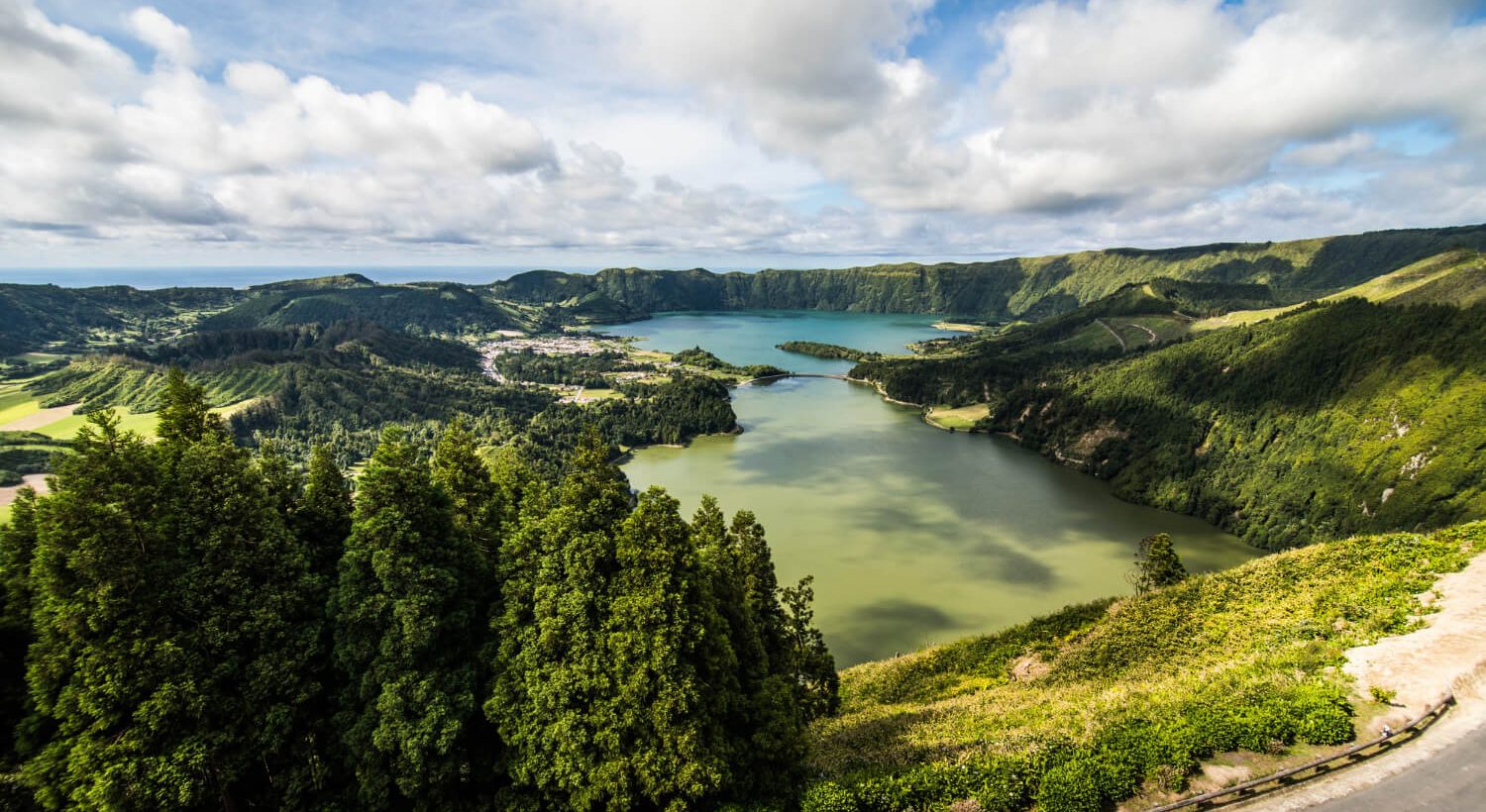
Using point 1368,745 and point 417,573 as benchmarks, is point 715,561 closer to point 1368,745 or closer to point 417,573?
point 417,573

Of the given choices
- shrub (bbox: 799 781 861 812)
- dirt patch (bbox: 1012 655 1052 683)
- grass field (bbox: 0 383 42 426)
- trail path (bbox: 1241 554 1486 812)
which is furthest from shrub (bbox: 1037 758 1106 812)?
grass field (bbox: 0 383 42 426)

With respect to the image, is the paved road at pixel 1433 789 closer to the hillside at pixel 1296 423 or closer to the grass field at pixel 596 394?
the hillside at pixel 1296 423

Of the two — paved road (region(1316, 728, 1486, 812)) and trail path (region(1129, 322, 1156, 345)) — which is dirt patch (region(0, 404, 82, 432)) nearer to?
paved road (region(1316, 728, 1486, 812))

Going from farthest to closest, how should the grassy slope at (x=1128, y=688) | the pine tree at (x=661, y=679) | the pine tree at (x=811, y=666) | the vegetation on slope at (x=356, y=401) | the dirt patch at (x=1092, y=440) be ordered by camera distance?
the vegetation on slope at (x=356, y=401), the dirt patch at (x=1092, y=440), the pine tree at (x=811, y=666), the grassy slope at (x=1128, y=688), the pine tree at (x=661, y=679)

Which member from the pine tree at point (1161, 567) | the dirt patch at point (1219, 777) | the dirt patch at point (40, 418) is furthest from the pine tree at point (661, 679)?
the dirt patch at point (40, 418)

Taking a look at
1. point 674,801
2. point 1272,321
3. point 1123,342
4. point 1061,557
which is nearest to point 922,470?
point 1061,557

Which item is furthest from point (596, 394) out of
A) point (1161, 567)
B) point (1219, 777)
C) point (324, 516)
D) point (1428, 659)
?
point (1219, 777)
